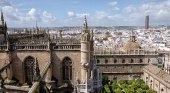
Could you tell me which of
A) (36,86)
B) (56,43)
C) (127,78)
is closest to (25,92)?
(36,86)

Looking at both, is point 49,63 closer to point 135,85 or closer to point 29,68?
point 29,68

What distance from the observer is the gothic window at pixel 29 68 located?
24438 millimetres

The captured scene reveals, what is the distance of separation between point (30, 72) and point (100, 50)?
3150cm

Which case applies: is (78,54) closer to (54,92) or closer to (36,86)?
(54,92)

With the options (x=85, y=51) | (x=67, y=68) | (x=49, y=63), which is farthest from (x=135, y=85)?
(x=49, y=63)

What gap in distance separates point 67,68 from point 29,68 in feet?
16.4

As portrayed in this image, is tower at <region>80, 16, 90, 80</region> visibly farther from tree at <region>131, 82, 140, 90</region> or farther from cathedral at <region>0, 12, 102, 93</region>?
tree at <region>131, 82, 140, 90</region>

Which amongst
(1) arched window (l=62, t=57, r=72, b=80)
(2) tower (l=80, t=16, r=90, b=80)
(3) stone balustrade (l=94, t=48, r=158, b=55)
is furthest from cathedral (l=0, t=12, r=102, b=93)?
(3) stone balustrade (l=94, t=48, r=158, b=55)

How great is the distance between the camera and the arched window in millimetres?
24266

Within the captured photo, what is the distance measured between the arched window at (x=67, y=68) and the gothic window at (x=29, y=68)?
4.10 m

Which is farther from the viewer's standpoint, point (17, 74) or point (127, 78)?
point (127, 78)

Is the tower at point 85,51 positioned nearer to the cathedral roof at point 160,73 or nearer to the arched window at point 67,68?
the arched window at point 67,68

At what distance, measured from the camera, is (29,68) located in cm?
2462

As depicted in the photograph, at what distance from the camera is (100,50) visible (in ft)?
177
